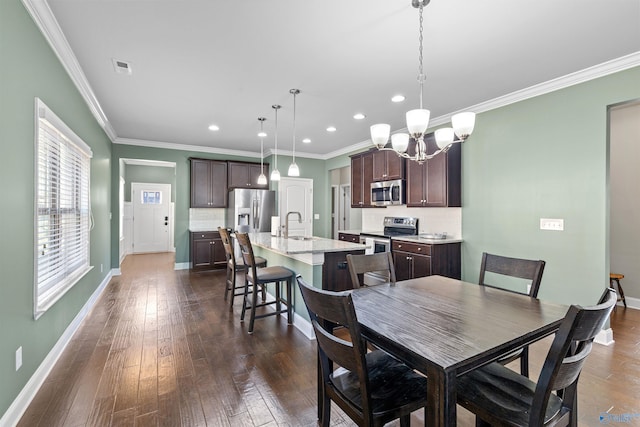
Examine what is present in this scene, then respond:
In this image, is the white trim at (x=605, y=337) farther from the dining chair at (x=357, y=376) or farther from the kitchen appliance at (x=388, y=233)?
the dining chair at (x=357, y=376)

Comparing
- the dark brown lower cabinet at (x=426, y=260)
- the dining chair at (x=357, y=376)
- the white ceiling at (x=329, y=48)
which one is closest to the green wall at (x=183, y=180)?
the white ceiling at (x=329, y=48)

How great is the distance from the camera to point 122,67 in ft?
9.49

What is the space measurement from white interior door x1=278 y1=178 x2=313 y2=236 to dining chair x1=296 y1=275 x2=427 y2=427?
542cm

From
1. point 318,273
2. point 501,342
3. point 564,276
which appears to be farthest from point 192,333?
point 564,276

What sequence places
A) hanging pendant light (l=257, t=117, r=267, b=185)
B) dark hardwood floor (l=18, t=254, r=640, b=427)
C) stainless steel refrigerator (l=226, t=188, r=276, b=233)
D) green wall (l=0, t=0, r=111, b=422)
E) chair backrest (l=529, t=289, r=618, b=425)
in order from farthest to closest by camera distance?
stainless steel refrigerator (l=226, t=188, r=276, b=233)
hanging pendant light (l=257, t=117, r=267, b=185)
dark hardwood floor (l=18, t=254, r=640, b=427)
green wall (l=0, t=0, r=111, b=422)
chair backrest (l=529, t=289, r=618, b=425)

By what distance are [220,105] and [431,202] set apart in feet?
10.5

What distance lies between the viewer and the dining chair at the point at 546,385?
100 cm

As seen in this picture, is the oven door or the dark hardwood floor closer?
the dark hardwood floor

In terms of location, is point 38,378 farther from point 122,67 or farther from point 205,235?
point 205,235

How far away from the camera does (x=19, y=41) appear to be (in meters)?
1.83

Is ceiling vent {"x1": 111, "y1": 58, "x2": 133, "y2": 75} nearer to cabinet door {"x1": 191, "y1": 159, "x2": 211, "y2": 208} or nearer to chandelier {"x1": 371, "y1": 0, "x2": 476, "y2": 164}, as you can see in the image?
chandelier {"x1": 371, "y1": 0, "x2": 476, "y2": 164}

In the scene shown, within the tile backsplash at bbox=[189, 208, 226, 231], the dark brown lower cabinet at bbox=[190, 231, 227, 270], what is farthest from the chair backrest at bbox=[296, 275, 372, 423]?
the tile backsplash at bbox=[189, 208, 226, 231]

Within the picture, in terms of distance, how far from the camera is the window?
2209mm

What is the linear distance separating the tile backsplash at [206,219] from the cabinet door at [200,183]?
0.87ft
